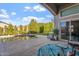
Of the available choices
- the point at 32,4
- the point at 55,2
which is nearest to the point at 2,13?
the point at 32,4

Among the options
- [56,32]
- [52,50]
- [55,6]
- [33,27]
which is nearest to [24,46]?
[33,27]

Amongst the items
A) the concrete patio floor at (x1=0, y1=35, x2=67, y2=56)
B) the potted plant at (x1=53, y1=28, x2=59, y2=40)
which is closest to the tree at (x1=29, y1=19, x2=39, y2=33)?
the concrete patio floor at (x1=0, y1=35, x2=67, y2=56)

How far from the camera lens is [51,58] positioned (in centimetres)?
399

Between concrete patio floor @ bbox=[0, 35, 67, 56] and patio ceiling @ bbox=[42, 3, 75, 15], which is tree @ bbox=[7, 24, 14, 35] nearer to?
concrete patio floor @ bbox=[0, 35, 67, 56]

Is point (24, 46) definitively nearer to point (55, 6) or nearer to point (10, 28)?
point (10, 28)

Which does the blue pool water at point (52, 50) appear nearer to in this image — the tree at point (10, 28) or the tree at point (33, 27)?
the tree at point (33, 27)

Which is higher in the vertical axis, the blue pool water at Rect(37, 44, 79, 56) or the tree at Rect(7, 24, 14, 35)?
the tree at Rect(7, 24, 14, 35)

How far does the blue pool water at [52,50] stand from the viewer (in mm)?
3998

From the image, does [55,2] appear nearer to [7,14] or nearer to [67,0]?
[67,0]

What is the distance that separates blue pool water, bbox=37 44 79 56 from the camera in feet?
13.1

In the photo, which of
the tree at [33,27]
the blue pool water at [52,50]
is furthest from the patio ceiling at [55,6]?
the blue pool water at [52,50]

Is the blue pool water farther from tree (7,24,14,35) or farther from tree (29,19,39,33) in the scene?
tree (7,24,14,35)

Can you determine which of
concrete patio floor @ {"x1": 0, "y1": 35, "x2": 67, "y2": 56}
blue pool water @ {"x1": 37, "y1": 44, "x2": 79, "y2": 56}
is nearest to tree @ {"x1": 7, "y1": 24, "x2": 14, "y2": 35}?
concrete patio floor @ {"x1": 0, "y1": 35, "x2": 67, "y2": 56}

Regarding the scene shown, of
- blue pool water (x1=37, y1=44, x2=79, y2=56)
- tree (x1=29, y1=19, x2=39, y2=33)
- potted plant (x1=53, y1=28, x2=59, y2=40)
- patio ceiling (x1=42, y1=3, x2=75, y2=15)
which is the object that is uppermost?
patio ceiling (x1=42, y1=3, x2=75, y2=15)
